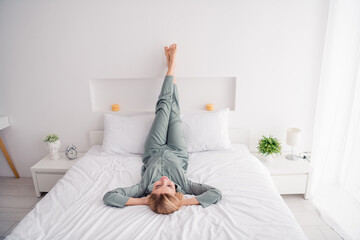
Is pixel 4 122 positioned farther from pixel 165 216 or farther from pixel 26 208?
pixel 165 216

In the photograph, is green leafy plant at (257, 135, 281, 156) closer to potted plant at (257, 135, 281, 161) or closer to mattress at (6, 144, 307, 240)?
potted plant at (257, 135, 281, 161)

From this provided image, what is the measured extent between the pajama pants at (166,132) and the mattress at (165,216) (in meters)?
0.28

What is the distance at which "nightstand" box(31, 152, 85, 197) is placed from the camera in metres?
2.52

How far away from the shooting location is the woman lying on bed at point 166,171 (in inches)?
61.2

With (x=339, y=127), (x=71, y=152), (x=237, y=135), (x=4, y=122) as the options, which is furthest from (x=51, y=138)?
(x=339, y=127)

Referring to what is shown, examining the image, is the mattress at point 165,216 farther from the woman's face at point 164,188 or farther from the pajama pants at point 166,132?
the pajama pants at point 166,132

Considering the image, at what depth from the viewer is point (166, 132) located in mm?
2352

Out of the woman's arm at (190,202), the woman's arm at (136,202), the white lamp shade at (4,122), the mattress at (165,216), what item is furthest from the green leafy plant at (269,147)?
the white lamp shade at (4,122)

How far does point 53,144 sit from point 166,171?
5.01 feet

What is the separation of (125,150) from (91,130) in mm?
652

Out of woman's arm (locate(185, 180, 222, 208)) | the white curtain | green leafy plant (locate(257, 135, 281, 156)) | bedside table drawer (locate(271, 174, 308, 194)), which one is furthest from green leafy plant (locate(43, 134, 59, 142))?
the white curtain

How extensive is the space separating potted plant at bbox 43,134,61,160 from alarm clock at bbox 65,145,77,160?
0.12 meters

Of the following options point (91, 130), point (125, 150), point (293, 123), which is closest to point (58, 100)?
point (91, 130)

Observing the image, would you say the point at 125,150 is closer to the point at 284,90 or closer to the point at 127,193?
the point at 127,193
